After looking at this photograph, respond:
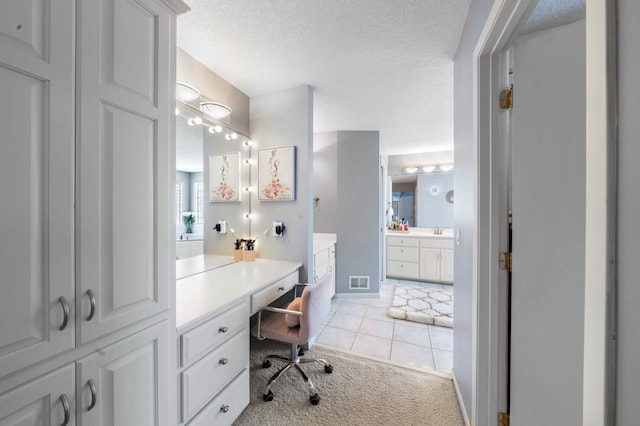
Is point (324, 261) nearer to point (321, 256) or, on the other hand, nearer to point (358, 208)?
point (321, 256)

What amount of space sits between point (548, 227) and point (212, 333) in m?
1.71

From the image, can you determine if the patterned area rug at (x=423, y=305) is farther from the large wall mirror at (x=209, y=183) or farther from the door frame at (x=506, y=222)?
the large wall mirror at (x=209, y=183)

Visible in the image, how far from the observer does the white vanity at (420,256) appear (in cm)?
399

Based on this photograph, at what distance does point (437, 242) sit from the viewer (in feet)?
13.3

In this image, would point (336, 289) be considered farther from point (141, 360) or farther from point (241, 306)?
point (141, 360)

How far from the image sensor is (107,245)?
77 cm

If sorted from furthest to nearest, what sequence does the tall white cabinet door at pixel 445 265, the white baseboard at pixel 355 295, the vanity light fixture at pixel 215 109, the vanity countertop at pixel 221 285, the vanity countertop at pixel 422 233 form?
the vanity countertop at pixel 422 233 → the tall white cabinet door at pixel 445 265 → the white baseboard at pixel 355 295 → the vanity light fixture at pixel 215 109 → the vanity countertop at pixel 221 285

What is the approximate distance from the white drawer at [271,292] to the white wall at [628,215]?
1.52 meters

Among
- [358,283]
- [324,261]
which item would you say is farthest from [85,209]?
[358,283]

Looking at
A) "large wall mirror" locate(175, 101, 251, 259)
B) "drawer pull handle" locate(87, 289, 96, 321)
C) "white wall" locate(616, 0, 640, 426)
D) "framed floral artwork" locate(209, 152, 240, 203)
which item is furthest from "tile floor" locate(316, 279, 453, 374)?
"drawer pull handle" locate(87, 289, 96, 321)

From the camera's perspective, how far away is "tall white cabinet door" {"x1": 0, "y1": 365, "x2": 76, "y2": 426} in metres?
0.58

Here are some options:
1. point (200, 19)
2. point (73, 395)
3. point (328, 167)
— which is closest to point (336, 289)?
point (328, 167)

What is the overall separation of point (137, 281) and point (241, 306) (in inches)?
27.1

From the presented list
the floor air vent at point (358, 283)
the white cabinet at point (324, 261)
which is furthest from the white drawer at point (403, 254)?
the white cabinet at point (324, 261)
